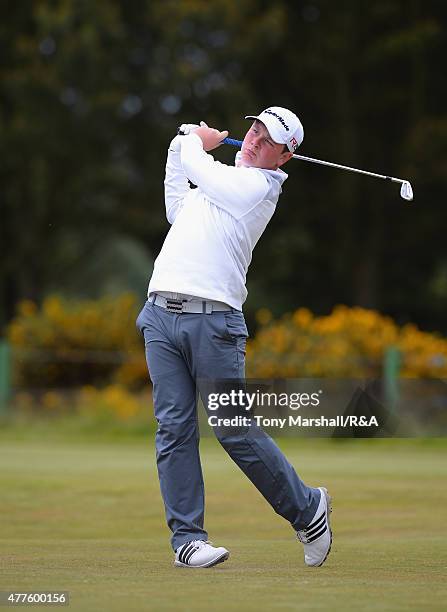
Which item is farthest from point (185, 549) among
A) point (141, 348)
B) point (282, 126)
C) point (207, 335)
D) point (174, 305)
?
point (141, 348)

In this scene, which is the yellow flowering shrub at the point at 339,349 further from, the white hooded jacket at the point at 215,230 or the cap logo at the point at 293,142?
the white hooded jacket at the point at 215,230

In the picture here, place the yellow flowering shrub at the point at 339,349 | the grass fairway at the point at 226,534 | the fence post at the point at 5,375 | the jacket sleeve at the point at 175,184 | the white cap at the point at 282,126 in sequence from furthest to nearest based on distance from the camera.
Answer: the fence post at the point at 5,375
the yellow flowering shrub at the point at 339,349
the jacket sleeve at the point at 175,184
the white cap at the point at 282,126
the grass fairway at the point at 226,534

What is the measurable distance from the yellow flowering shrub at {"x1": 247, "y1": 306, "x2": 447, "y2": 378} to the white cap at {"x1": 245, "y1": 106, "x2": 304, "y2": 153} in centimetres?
1075

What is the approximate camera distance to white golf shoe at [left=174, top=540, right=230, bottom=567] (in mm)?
5590

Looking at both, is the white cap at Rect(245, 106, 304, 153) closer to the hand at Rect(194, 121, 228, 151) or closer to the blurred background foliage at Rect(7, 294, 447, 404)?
the hand at Rect(194, 121, 228, 151)

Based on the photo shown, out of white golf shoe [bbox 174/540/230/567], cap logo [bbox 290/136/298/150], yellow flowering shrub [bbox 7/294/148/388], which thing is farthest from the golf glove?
yellow flowering shrub [bbox 7/294/148/388]

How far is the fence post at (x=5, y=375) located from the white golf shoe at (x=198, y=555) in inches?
489

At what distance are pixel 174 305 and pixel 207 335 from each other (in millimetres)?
185

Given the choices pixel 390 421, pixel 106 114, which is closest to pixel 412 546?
pixel 390 421

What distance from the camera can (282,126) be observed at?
5812 millimetres

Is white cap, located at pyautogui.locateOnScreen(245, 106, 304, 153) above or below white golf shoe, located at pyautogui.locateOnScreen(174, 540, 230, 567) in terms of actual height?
above

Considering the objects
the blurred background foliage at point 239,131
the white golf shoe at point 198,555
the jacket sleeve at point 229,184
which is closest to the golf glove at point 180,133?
the jacket sleeve at point 229,184

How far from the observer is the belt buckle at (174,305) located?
5688mm

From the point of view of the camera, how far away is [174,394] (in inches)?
226
